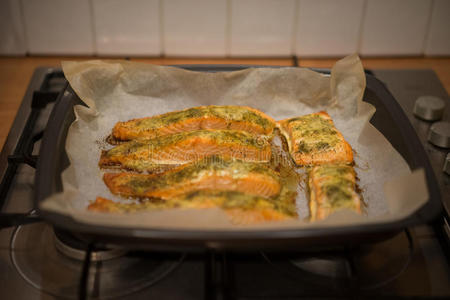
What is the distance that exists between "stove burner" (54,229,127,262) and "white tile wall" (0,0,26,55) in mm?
1115

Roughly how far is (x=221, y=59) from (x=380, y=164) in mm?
951

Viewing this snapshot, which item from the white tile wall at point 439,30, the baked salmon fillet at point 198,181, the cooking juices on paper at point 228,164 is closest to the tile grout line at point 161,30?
the cooking juices on paper at point 228,164

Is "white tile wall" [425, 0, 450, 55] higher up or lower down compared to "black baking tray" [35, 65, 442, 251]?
higher up

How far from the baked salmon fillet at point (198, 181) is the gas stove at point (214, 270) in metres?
0.18

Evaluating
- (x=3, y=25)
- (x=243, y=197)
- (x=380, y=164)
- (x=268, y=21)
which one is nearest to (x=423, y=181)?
(x=380, y=164)

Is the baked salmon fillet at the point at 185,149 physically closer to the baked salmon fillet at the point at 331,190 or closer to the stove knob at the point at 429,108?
the baked salmon fillet at the point at 331,190

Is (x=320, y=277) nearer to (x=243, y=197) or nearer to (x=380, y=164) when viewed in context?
(x=243, y=197)

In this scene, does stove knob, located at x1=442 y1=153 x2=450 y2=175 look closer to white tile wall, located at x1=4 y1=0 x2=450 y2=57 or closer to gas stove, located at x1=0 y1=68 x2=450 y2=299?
gas stove, located at x1=0 y1=68 x2=450 y2=299

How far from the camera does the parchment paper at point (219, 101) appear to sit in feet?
4.02

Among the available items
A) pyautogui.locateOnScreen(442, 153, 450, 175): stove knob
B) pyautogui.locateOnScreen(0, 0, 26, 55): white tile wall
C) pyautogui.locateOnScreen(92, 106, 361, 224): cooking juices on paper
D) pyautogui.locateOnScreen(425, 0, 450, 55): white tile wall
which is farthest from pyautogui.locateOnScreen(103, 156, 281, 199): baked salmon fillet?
pyautogui.locateOnScreen(425, 0, 450, 55): white tile wall

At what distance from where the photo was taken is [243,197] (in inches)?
44.2

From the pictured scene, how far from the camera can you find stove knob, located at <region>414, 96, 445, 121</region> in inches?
61.7

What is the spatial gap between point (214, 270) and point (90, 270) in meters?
0.27

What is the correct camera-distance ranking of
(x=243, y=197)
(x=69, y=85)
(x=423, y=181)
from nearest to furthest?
1. (x=423, y=181)
2. (x=243, y=197)
3. (x=69, y=85)
